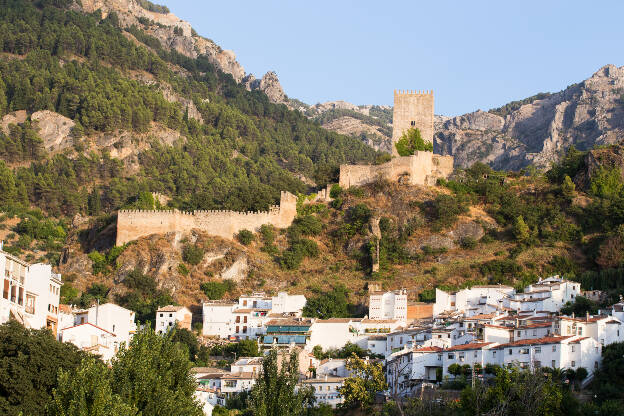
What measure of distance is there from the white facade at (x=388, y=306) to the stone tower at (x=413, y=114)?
1885 centimetres

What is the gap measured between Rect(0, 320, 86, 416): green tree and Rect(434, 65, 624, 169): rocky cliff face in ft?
263

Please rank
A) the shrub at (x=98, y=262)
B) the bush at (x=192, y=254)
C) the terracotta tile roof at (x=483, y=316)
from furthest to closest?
the bush at (x=192, y=254) → the shrub at (x=98, y=262) → the terracotta tile roof at (x=483, y=316)

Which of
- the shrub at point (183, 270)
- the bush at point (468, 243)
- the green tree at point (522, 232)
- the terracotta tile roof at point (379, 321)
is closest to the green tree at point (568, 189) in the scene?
the green tree at point (522, 232)

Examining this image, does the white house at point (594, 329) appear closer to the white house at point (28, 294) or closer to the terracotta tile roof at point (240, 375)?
the terracotta tile roof at point (240, 375)

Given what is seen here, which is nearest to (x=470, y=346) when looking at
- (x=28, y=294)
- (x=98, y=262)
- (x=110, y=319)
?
(x=110, y=319)

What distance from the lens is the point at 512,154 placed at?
391ft

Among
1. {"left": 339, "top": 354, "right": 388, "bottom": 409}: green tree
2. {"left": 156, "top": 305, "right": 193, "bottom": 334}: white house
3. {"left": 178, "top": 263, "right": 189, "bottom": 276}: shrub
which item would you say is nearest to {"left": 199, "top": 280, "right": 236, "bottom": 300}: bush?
{"left": 178, "top": 263, "right": 189, "bottom": 276}: shrub

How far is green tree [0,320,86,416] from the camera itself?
A: 30.9m

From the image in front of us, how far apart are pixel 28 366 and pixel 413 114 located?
151 ft

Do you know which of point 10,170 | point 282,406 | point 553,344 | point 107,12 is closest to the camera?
point 282,406

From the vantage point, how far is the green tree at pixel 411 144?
71.6m

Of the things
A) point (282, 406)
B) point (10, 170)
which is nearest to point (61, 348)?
point (282, 406)

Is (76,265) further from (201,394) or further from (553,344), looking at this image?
(553,344)

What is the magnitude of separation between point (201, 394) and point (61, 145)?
174 ft
